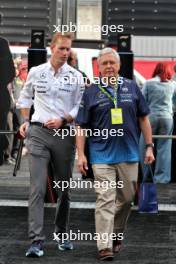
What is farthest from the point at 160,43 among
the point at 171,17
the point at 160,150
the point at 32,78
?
the point at 32,78

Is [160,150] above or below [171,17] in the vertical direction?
below

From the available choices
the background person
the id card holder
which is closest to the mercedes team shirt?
the id card holder

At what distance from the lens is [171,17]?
54.2 feet

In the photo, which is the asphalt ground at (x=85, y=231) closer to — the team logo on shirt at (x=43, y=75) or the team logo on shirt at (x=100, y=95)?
the team logo on shirt at (x=100, y=95)

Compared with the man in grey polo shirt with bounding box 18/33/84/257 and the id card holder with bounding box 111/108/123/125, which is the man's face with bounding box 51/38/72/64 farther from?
the id card holder with bounding box 111/108/123/125

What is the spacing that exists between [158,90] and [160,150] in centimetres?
86

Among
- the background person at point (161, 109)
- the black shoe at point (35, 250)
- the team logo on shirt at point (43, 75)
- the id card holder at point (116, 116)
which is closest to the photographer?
the id card holder at point (116, 116)

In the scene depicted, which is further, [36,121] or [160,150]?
[160,150]

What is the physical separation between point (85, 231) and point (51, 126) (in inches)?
61.6

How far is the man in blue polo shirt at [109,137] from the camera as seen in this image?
23.5ft

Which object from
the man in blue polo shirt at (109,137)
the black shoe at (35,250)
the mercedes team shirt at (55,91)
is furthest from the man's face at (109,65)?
the black shoe at (35,250)

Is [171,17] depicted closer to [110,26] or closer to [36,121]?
[110,26]

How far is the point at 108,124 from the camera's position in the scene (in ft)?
23.4

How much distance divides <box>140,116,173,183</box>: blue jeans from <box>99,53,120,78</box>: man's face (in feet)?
15.9
